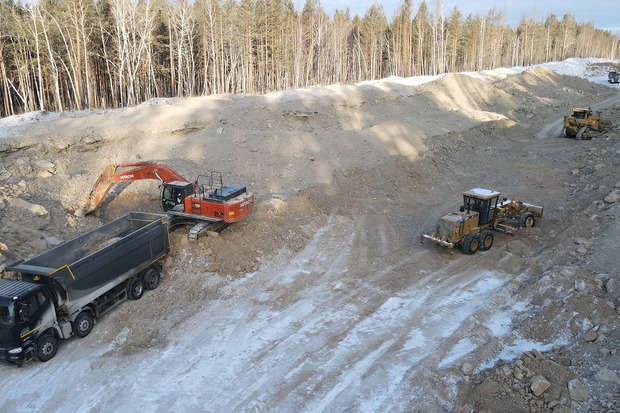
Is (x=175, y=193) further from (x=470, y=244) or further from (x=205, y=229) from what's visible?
(x=470, y=244)

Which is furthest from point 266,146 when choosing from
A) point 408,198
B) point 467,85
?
point 467,85

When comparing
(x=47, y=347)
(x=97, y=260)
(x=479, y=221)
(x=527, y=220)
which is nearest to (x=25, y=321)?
(x=47, y=347)

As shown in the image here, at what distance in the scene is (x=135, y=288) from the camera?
38.6 feet

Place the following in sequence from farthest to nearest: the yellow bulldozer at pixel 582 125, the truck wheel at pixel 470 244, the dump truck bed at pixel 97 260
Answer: the yellow bulldozer at pixel 582 125, the truck wheel at pixel 470 244, the dump truck bed at pixel 97 260

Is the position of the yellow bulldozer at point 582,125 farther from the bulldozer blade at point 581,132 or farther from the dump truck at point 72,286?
the dump truck at point 72,286

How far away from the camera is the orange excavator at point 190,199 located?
13.7 meters

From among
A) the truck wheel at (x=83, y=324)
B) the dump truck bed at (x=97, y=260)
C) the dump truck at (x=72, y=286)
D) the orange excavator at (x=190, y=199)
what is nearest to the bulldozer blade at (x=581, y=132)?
the orange excavator at (x=190, y=199)

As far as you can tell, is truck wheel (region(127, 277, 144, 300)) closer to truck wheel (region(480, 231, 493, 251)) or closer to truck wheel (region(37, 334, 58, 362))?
truck wheel (region(37, 334, 58, 362))

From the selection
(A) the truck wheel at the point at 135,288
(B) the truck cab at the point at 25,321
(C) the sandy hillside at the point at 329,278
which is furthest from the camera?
(A) the truck wheel at the point at 135,288

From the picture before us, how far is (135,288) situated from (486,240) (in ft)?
35.4

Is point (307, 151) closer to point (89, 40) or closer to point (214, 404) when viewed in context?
point (214, 404)

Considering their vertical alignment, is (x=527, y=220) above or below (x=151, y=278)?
above

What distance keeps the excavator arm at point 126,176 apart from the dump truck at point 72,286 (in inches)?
96.0

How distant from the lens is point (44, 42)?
107 ft
